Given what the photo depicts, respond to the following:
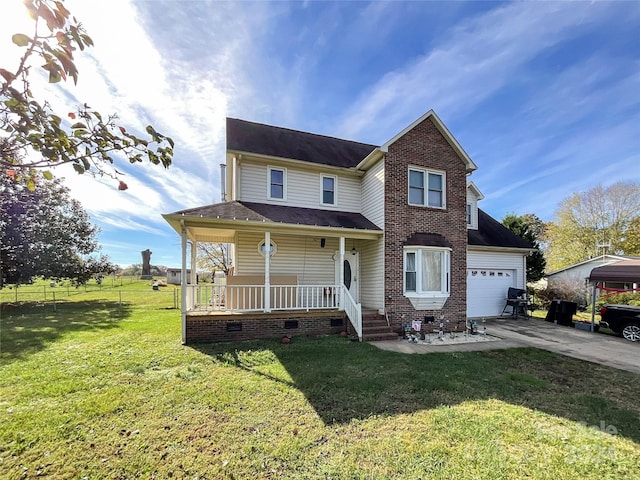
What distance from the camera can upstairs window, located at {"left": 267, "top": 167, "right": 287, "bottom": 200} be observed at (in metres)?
11.4

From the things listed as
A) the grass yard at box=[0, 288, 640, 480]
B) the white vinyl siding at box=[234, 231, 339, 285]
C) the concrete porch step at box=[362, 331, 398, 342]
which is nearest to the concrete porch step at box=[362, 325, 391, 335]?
the concrete porch step at box=[362, 331, 398, 342]

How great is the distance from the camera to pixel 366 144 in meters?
15.2

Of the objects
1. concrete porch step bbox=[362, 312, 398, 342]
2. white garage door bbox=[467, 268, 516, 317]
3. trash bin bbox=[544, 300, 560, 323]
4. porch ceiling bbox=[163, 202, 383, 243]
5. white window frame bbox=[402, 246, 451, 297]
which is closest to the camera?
porch ceiling bbox=[163, 202, 383, 243]

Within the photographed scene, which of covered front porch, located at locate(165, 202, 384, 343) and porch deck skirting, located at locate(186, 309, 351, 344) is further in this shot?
covered front porch, located at locate(165, 202, 384, 343)

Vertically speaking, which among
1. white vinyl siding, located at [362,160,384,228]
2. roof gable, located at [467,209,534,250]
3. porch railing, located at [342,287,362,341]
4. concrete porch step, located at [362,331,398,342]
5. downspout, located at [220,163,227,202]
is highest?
downspout, located at [220,163,227,202]

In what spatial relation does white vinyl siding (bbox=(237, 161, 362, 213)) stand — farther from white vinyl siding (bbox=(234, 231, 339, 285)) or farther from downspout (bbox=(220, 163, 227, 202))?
downspout (bbox=(220, 163, 227, 202))

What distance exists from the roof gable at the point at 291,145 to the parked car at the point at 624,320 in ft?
38.9

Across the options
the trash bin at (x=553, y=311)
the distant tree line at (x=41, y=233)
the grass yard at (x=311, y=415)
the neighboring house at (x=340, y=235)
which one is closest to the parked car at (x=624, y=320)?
the trash bin at (x=553, y=311)

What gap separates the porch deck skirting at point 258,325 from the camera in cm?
867

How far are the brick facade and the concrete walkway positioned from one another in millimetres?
1617

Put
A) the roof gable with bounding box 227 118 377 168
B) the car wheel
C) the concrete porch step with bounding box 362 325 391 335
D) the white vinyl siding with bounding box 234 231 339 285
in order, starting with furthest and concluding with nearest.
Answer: the roof gable with bounding box 227 118 377 168 → the white vinyl siding with bounding box 234 231 339 285 → the car wheel → the concrete porch step with bounding box 362 325 391 335

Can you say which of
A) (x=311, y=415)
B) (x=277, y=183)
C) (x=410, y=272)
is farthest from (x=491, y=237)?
(x=311, y=415)

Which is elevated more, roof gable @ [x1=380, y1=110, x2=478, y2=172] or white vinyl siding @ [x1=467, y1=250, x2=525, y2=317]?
roof gable @ [x1=380, y1=110, x2=478, y2=172]

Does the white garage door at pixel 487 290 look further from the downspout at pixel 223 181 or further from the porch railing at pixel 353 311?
the downspout at pixel 223 181
